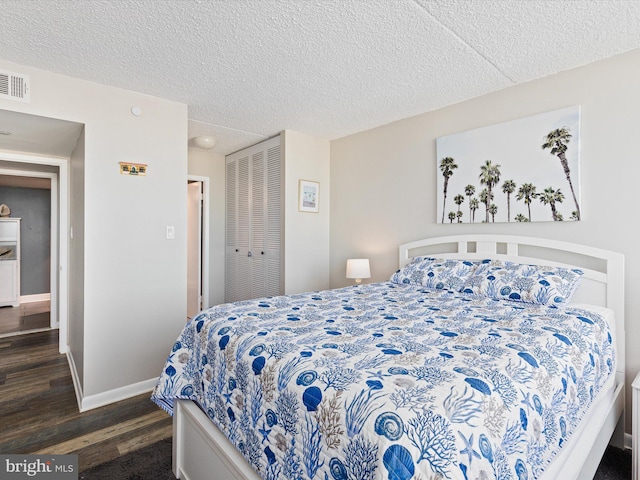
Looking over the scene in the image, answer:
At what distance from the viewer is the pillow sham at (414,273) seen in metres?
2.88

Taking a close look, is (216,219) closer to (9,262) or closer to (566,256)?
(9,262)

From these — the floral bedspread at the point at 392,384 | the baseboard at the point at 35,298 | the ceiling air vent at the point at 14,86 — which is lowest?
the baseboard at the point at 35,298

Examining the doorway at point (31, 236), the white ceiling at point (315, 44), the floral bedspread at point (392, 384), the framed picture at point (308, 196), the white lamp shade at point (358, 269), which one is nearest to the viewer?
the floral bedspread at point (392, 384)

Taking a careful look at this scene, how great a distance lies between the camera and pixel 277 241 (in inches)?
159

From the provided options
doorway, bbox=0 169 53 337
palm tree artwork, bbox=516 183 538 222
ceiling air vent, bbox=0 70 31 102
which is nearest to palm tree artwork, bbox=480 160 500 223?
palm tree artwork, bbox=516 183 538 222

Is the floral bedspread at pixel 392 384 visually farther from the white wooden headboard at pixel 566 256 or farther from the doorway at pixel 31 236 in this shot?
the doorway at pixel 31 236

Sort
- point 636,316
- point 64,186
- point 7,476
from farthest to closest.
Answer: point 64,186 → point 636,316 → point 7,476

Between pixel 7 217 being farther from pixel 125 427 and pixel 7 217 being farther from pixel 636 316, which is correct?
pixel 636 316

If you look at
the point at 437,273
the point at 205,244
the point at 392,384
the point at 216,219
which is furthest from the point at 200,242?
the point at 392,384

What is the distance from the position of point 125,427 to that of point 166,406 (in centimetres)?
76

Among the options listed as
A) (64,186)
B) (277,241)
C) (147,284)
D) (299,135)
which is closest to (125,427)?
(147,284)

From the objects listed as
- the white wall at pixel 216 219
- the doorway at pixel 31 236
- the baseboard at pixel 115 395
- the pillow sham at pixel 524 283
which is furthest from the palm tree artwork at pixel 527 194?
the doorway at pixel 31 236

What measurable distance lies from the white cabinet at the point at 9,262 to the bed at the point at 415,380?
5582 millimetres

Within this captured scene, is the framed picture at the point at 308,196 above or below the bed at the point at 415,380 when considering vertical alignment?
above
